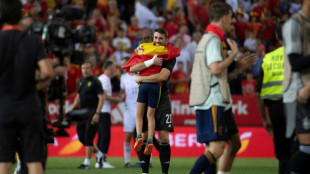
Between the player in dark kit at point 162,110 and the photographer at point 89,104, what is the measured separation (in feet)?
11.4

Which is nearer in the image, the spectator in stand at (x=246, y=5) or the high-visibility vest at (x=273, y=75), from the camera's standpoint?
the high-visibility vest at (x=273, y=75)

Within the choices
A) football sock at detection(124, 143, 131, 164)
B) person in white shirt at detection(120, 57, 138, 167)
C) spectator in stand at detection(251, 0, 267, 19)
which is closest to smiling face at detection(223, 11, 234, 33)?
person in white shirt at detection(120, 57, 138, 167)

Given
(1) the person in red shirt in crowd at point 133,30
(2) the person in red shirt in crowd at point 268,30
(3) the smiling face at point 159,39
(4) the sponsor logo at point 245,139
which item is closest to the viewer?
(3) the smiling face at point 159,39

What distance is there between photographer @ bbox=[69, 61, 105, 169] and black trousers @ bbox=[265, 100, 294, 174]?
19.1ft

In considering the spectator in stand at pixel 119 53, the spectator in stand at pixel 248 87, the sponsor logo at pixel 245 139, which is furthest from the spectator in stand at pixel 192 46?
the sponsor logo at pixel 245 139

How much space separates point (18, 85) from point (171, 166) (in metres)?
8.76

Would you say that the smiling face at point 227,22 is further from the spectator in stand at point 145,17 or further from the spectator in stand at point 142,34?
the spectator in stand at point 145,17

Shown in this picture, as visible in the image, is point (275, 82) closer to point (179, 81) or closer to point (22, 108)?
point (22, 108)

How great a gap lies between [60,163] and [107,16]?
8340mm

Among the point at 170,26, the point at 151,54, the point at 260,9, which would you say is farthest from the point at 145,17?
the point at 151,54

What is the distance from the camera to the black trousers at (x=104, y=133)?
607 inches

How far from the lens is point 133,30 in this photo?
22.3 meters

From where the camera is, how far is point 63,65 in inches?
314

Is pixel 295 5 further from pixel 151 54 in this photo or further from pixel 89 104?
pixel 151 54
